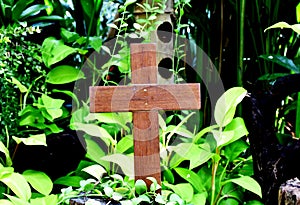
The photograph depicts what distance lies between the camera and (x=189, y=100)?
1156 millimetres

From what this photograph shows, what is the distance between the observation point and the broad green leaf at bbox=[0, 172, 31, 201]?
4.11 ft

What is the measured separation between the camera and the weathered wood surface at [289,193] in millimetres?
1126

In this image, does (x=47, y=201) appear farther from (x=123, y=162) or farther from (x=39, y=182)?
(x=123, y=162)

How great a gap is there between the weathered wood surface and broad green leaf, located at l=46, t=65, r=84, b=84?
0.84 m

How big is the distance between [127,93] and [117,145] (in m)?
0.32

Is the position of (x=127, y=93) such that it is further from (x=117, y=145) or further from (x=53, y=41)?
(x=53, y=41)

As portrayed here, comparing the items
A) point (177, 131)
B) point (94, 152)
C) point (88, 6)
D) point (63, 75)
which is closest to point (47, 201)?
point (94, 152)

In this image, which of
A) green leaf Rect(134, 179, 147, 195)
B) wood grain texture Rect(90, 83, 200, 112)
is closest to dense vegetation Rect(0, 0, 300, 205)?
green leaf Rect(134, 179, 147, 195)

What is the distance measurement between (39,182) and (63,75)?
45cm

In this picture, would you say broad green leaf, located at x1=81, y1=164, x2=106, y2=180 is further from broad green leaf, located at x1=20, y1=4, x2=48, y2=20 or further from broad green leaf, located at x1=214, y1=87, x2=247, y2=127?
broad green leaf, located at x1=20, y1=4, x2=48, y2=20

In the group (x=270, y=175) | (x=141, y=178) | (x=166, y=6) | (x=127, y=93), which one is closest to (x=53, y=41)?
(x=166, y=6)

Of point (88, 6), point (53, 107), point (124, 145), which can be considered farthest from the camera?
point (88, 6)

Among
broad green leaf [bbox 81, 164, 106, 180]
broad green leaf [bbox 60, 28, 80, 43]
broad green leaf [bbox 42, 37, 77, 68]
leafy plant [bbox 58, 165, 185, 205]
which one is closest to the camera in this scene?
leafy plant [bbox 58, 165, 185, 205]

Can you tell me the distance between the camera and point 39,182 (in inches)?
55.3
